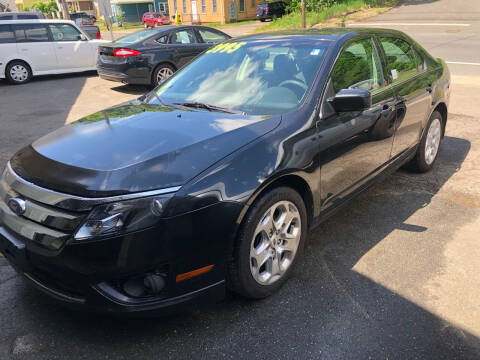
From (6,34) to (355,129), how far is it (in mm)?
11158

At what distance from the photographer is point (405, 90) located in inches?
159

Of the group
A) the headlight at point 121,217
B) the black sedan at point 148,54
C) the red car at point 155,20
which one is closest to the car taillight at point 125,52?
the black sedan at point 148,54

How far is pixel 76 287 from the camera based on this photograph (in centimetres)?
225

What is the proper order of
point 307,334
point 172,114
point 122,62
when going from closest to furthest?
point 307,334
point 172,114
point 122,62

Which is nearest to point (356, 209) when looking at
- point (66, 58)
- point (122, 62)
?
point (122, 62)

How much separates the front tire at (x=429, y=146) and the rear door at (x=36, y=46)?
35.1ft

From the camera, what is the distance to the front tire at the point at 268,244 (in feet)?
8.18

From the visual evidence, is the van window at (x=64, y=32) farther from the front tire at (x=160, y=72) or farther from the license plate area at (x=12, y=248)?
the license plate area at (x=12, y=248)

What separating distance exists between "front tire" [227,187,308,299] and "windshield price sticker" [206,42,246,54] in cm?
167

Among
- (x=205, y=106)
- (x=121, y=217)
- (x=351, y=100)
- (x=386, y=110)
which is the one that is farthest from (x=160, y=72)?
(x=121, y=217)

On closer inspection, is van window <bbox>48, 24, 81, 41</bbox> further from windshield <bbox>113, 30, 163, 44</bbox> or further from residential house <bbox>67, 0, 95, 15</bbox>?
residential house <bbox>67, 0, 95, 15</bbox>

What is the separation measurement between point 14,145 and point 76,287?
4886 mm

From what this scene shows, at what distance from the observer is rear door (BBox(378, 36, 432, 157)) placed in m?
3.96

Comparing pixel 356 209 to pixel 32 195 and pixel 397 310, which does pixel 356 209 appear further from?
pixel 32 195
